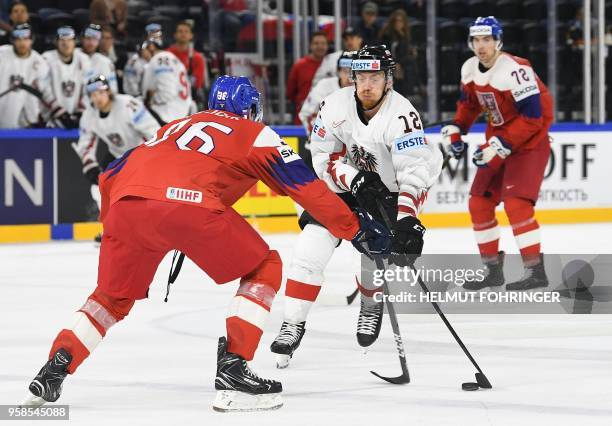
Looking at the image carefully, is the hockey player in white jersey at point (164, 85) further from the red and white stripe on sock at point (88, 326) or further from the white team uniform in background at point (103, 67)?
the red and white stripe on sock at point (88, 326)

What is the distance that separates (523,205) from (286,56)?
13.0 feet

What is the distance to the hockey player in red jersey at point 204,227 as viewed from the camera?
11.5 feet

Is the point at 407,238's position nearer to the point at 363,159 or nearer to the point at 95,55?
the point at 363,159

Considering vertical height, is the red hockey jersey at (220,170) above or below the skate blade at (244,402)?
above

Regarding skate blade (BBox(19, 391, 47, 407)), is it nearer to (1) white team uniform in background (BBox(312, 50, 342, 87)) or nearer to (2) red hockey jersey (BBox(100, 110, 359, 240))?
(2) red hockey jersey (BBox(100, 110, 359, 240))

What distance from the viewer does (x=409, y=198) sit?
444cm

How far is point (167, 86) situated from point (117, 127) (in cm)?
122

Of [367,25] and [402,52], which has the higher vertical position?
[367,25]

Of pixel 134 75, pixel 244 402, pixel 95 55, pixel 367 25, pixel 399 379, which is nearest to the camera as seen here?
pixel 244 402

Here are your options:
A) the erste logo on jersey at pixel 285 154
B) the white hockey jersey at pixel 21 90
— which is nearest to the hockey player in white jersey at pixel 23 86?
the white hockey jersey at pixel 21 90

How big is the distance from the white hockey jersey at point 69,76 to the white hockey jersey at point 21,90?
105 millimetres

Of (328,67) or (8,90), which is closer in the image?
(8,90)

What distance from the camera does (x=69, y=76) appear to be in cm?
914

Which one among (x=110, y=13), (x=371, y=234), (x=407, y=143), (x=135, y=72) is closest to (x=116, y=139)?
(x=135, y=72)
